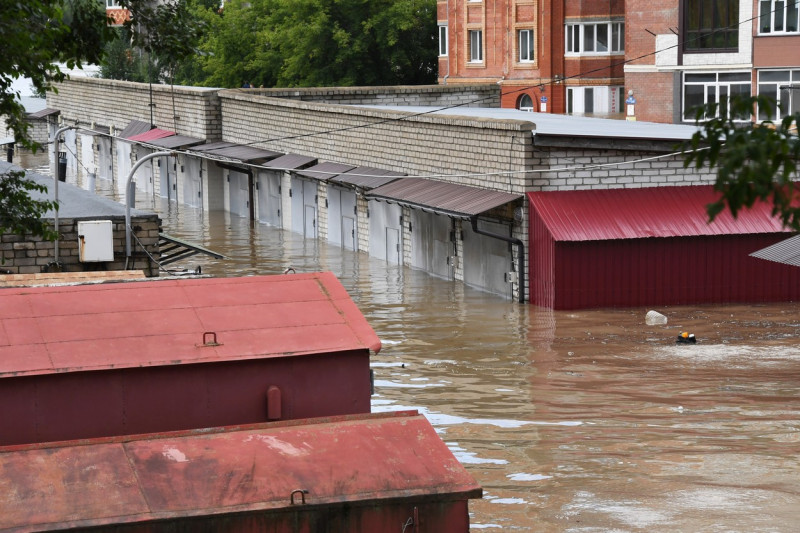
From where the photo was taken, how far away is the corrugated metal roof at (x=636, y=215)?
28.8 metres

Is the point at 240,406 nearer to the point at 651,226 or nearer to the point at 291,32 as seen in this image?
the point at 651,226

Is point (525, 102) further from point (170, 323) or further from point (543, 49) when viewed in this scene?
point (170, 323)

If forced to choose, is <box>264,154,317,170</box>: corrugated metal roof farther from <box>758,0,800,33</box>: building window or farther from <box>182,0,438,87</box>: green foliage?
<box>182,0,438,87</box>: green foliage

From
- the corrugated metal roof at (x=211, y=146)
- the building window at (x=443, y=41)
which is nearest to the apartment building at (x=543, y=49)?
the building window at (x=443, y=41)

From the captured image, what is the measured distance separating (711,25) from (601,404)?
3882 centimetres

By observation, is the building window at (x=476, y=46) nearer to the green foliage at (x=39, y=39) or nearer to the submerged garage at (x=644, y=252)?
the submerged garage at (x=644, y=252)

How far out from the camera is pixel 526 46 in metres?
70.0

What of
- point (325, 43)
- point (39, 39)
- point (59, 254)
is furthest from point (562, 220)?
point (325, 43)

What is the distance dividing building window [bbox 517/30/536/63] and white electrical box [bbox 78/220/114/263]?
46.7 m

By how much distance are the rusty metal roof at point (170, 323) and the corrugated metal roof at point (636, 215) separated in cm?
1470

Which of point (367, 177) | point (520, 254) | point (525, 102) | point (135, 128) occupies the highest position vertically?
point (525, 102)

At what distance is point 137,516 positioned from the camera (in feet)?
32.2

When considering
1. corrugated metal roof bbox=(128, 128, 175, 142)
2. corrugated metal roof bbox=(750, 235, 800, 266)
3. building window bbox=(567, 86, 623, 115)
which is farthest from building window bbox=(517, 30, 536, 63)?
corrugated metal roof bbox=(750, 235, 800, 266)

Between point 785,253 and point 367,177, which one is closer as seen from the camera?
point 785,253
